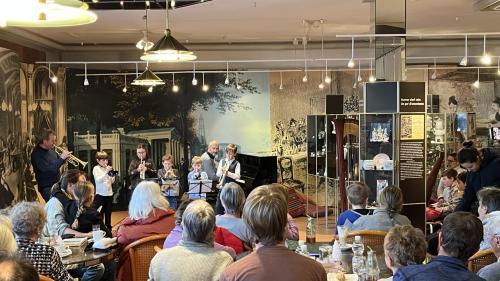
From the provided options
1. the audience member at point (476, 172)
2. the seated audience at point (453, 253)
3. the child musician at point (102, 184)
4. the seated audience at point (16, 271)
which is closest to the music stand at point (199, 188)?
the child musician at point (102, 184)

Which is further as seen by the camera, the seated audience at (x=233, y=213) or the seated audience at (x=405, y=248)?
the seated audience at (x=233, y=213)

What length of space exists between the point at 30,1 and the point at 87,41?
11.2m

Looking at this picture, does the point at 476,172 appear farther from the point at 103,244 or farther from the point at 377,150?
the point at 103,244

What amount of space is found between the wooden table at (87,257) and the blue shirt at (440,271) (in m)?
2.54

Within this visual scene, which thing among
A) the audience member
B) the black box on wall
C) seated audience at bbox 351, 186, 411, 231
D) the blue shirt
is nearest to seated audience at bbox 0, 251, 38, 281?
the blue shirt

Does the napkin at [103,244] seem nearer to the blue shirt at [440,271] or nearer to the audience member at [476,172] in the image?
the blue shirt at [440,271]

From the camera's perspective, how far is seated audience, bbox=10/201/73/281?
393 centimetres

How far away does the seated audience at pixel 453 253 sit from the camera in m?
2.90

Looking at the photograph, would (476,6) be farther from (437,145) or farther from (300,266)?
(300,266)

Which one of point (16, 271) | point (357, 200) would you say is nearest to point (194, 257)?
point (16, 271)

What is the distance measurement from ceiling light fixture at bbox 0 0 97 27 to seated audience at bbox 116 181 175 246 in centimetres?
291

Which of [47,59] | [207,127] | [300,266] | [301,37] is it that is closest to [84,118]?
[47,59]

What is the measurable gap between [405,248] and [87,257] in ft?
8.39

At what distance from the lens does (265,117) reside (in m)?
14.2
